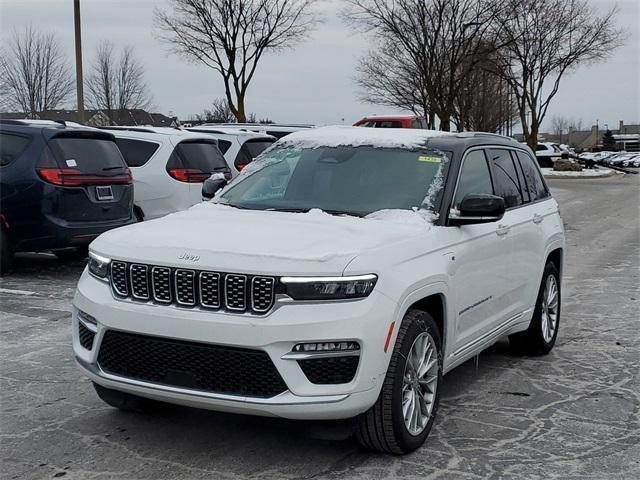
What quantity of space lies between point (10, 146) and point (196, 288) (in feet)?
20.4

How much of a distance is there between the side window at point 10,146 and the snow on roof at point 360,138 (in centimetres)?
451

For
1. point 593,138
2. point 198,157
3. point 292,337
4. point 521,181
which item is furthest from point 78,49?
point 593,138


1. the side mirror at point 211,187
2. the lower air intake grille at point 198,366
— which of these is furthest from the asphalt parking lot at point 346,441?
the side mirror at point 211,187

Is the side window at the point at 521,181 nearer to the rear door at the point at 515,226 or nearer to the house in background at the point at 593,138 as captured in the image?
the rear door at the point at 515,226

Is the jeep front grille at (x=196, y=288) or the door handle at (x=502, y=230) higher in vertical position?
the door handle at (x=502, y=230)

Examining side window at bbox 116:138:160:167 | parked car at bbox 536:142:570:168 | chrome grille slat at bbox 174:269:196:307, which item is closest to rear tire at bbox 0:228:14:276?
side window at bbox 116:138:160:167

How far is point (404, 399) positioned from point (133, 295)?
1.46 metres

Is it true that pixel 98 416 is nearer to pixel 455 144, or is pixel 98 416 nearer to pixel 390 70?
pixel 455 144

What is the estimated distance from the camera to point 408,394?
169 inches

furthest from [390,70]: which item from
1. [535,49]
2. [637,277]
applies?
[637,277]

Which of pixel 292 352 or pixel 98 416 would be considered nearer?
pixel 292 352

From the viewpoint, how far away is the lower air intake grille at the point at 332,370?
3820 millimetres

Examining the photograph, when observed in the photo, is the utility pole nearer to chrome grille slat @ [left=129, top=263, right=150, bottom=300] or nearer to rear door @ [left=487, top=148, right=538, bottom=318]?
rear door @ [left=487, top=148, right=538, bottom=318]

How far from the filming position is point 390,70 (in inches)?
1527
